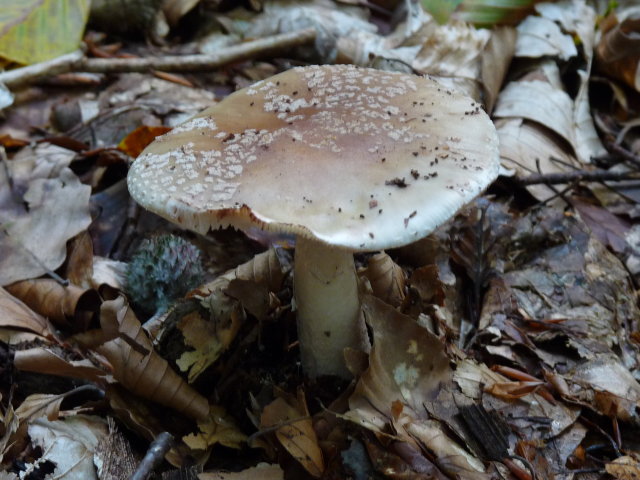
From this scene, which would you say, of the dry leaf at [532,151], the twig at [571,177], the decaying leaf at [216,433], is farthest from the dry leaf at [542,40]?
the decaying leaf at [216,433]

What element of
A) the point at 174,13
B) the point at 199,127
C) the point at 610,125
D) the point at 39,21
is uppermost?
the point at 199,127

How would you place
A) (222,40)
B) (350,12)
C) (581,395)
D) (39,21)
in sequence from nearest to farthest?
(581,395)
(39,21)
(222,40)
(350,12)

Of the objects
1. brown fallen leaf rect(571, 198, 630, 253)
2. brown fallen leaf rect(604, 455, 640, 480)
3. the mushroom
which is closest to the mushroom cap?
the mushroom

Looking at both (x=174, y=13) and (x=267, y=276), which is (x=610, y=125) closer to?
(x=267, y=276)

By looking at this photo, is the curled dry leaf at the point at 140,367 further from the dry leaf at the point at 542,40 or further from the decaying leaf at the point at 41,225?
the dry leaf at the point at 542,40

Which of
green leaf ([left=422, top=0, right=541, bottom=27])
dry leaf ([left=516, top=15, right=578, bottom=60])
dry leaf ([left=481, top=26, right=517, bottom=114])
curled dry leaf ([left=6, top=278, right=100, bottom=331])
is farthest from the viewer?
green leaf ([left=422, top=0, right=541, bottom=27])

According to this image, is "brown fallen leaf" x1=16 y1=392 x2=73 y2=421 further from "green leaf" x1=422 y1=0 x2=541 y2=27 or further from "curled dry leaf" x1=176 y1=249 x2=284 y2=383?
"green leaf" x1=422 y1=0 x2=541 y2=27

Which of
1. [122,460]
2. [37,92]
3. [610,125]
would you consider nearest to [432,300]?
[122,460]
